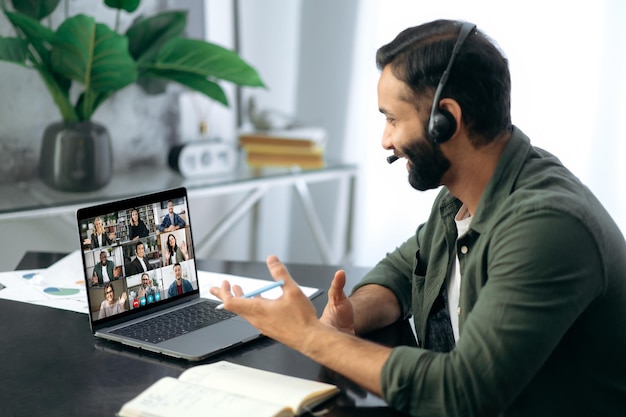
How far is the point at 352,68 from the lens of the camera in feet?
9.89

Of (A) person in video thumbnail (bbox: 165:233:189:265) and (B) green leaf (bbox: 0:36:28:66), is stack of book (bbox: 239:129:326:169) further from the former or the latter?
(A) person in video thumbnail (bbox: 165:233:189:265)

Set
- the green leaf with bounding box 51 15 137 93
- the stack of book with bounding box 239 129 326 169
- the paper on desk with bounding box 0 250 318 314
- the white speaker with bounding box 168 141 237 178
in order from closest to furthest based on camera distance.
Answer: the paper on desk with bounding box 0 250 318 314 → the green leaf with bounding box 51 15 137 93 → the white speaker with bounding box 168 141 237 178 → the stack of book with bounding box 239 129 326 169

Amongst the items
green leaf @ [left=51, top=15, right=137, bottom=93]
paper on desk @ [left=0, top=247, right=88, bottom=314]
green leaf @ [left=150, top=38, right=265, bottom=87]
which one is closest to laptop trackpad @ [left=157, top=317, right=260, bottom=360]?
paper on desk @ [left=0, top=247, right=88, bottom=314]

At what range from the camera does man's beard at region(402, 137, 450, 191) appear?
128 cm

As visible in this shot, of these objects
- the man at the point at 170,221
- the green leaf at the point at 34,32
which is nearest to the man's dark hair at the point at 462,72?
the man at the point at 170,221

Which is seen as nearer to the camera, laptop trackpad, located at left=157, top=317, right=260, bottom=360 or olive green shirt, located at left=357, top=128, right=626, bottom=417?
olive green shirt, located at left=357, top=128, right=626, bottom=417

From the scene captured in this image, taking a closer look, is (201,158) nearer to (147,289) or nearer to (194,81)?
(194,81)

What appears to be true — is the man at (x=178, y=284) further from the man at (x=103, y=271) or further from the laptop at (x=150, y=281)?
the man at (x=103, y=271)

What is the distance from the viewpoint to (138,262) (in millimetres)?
1379

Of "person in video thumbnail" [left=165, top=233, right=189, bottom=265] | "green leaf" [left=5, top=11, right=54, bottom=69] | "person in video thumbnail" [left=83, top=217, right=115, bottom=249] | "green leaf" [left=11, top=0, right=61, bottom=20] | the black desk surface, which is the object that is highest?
"green leaf" [left=11, top=0, right=61, bottom=20]

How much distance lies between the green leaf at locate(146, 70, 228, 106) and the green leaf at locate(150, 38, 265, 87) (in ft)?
0.04

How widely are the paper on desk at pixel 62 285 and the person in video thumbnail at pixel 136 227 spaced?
198mm

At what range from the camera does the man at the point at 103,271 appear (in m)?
1.32

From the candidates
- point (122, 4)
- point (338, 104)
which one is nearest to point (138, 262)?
point (122, 4)
